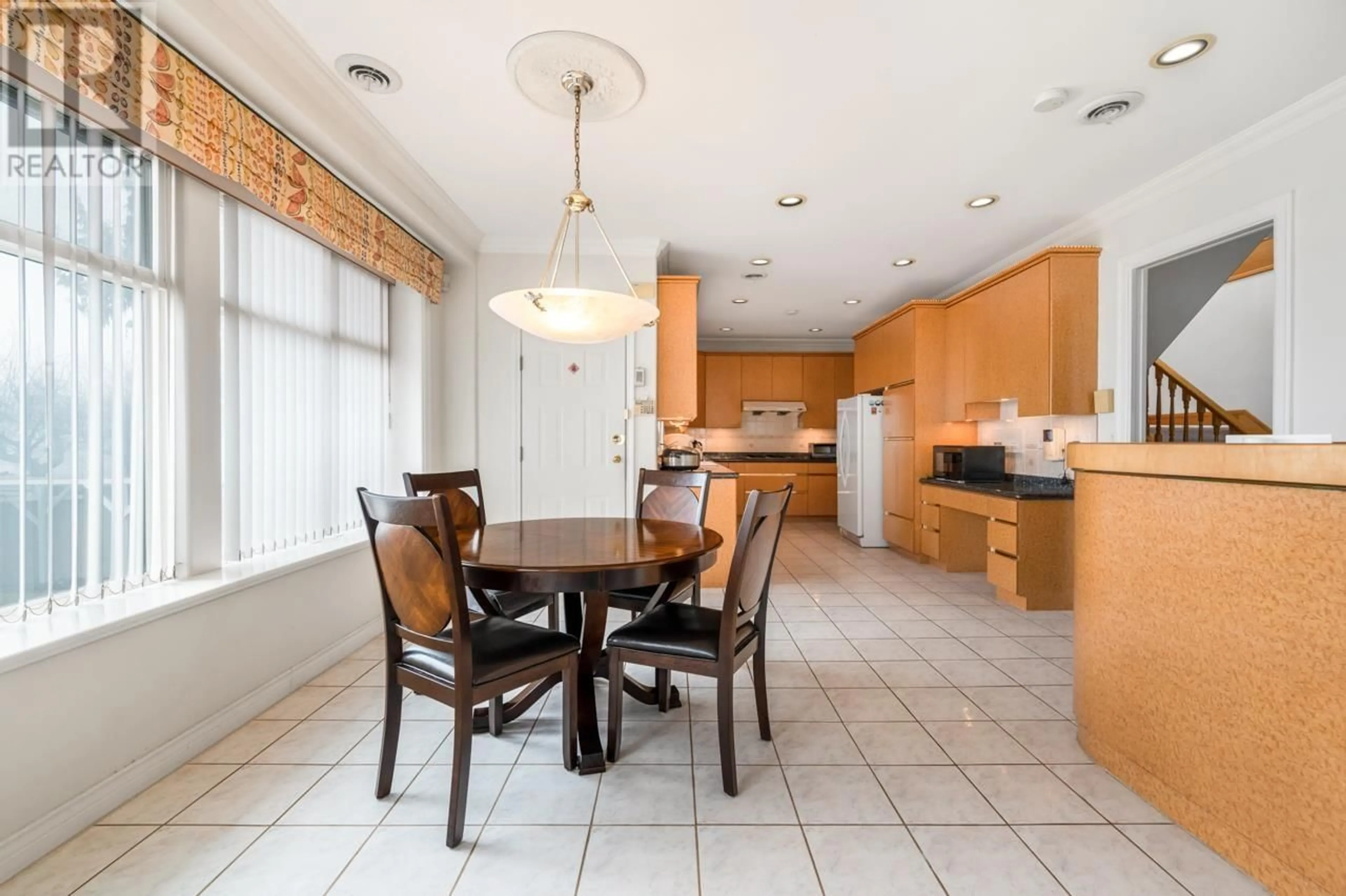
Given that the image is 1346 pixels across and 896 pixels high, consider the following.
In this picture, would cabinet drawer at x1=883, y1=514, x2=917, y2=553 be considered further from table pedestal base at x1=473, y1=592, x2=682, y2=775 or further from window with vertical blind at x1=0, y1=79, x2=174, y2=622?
window with vertical blind at x1=0, y1=79, x2=174, y2=622

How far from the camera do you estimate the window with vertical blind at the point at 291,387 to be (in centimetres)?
230

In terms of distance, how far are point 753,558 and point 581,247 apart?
305 cm

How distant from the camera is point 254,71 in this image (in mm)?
1913

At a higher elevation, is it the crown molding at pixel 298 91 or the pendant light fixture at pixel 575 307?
the crown molding at pixel 298 91

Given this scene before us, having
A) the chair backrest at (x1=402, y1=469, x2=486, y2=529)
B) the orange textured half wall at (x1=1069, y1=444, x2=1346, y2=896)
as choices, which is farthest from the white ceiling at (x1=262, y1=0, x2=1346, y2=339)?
the chair backrest at (x1=402, y1=469, x2=486, y2=529)

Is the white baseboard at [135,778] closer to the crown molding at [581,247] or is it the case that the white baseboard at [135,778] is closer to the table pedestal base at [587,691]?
the table pedestal base at [587,691]

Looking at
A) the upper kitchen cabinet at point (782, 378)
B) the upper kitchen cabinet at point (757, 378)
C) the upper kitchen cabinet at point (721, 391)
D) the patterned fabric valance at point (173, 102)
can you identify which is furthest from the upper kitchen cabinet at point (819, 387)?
the patterned fabric valance at point (173, 102)

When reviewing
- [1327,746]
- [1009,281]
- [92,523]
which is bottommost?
[1327,746]

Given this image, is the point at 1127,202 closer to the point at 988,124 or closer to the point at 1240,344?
the point at 988,124

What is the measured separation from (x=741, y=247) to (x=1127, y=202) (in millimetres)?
2356

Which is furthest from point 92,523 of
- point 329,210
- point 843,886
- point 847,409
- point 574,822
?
point 847,409

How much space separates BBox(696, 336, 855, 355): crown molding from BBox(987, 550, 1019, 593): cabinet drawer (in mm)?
4645

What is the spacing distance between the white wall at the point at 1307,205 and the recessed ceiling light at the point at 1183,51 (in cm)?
75

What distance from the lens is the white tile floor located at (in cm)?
140
